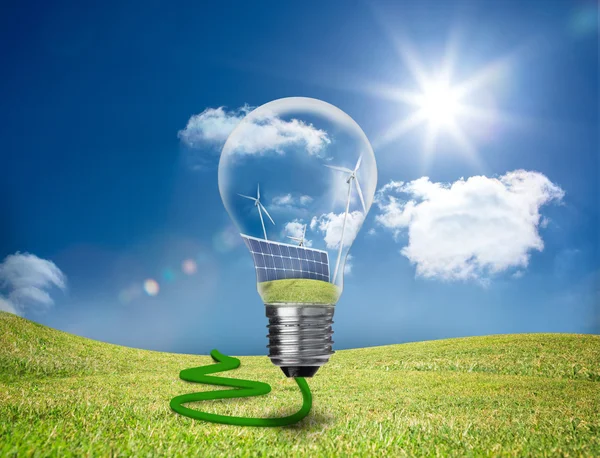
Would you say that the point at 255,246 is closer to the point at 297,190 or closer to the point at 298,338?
the point at 297,190

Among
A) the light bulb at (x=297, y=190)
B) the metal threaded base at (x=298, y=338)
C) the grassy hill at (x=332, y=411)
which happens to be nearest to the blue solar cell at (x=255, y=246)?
the light bulb at (x=297, y=190)

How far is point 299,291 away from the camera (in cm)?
287

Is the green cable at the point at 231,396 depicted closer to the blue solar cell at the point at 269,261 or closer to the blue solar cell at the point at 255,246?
the blue solar cell at the point at 269,261

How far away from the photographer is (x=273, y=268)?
300 cm

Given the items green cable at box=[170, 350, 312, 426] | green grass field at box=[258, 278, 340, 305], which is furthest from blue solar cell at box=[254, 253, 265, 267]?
green cable at box=[170, 350, 312, 426]

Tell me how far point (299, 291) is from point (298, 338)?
0.31 m

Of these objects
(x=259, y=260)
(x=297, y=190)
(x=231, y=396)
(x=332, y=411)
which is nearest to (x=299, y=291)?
(x=259, y=260)

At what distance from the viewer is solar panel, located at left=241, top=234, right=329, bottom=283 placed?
9.74ft

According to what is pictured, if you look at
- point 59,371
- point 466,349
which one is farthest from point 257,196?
point 466,349

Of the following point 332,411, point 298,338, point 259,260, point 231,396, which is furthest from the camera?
point 332,411

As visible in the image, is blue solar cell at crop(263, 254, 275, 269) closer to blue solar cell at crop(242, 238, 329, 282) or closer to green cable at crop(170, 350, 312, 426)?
blue solar cell at crop(242, 238, 329, 282)

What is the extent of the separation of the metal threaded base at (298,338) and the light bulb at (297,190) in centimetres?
13

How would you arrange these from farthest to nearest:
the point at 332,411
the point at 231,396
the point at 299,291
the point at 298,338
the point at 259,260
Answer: the point at 332,411
the point at 231,396
the point at 259,260
the point at 299,291
the point at 298,338

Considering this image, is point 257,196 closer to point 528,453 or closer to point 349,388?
point 528,453
